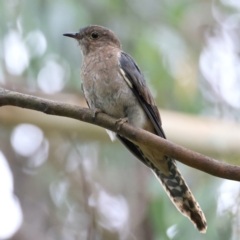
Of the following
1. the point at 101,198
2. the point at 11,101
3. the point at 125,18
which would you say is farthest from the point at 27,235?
the point at 11,101

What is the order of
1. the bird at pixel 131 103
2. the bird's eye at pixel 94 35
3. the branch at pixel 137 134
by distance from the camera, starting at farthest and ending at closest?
the bird's eye at pixel 94 35
the bird at pixel 131 103
the branch at pixel 137 134

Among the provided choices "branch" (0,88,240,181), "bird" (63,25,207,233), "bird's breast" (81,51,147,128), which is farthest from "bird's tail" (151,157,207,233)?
"branch" (0,88,240,181)

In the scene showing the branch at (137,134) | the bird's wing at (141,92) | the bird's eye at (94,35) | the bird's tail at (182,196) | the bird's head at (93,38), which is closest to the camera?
the branch at (137,134)

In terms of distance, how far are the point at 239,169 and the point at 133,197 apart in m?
4.28

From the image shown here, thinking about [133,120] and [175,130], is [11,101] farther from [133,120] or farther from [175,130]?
[175,130]

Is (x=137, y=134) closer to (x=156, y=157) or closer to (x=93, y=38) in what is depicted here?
(x=156, y=157)

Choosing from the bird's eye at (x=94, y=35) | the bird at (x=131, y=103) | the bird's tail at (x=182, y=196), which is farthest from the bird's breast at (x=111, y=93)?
the bird's eye at (x=94, y=35)

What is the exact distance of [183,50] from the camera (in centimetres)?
560

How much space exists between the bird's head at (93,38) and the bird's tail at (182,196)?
1046 millimetres

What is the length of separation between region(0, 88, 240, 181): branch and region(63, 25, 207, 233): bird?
2.35ft

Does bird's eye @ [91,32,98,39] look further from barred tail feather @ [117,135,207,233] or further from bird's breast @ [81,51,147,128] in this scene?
barred tail feather @ [117,135,207,233]

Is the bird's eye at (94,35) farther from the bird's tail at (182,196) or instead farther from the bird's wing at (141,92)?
the bird's tail at (182,196)

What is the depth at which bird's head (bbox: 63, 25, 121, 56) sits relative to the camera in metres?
4.02

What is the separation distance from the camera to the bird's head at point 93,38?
13.2 ft
